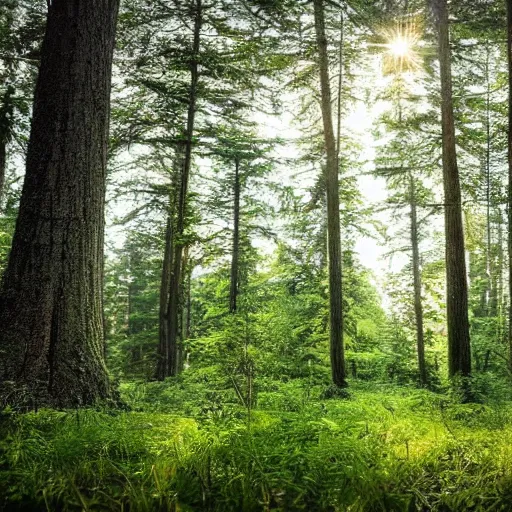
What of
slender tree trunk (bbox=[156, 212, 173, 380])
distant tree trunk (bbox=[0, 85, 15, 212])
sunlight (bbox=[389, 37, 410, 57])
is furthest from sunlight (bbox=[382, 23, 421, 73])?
distant tree trunk (bbox=[0, 85, 15, 212])

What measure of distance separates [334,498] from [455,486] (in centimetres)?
55

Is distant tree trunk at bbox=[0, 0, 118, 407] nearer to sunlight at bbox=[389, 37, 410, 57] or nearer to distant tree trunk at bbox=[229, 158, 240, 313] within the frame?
sunlight at bbox=[389, 37, 410, 57]

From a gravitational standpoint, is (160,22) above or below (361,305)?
above

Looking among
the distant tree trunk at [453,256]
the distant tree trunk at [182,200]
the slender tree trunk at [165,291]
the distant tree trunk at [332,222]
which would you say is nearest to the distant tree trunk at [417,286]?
the distant tree trunk at [332,222]

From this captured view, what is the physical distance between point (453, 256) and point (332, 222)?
3539 mm

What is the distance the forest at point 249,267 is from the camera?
1.68 meters

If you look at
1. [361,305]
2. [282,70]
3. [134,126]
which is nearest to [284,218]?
[361,305]

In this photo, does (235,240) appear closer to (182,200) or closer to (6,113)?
(182,200)

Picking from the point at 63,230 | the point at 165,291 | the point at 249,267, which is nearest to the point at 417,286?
the point at 249,267

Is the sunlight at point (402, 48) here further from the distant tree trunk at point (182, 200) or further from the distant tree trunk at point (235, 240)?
the distant tree trunk at point (235, 240)

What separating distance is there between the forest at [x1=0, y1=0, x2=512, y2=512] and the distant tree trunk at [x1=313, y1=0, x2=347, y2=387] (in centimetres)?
6

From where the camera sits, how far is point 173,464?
5.47 feet

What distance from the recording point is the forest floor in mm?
1472

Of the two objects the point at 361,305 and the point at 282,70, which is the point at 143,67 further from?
the point at 361,305
